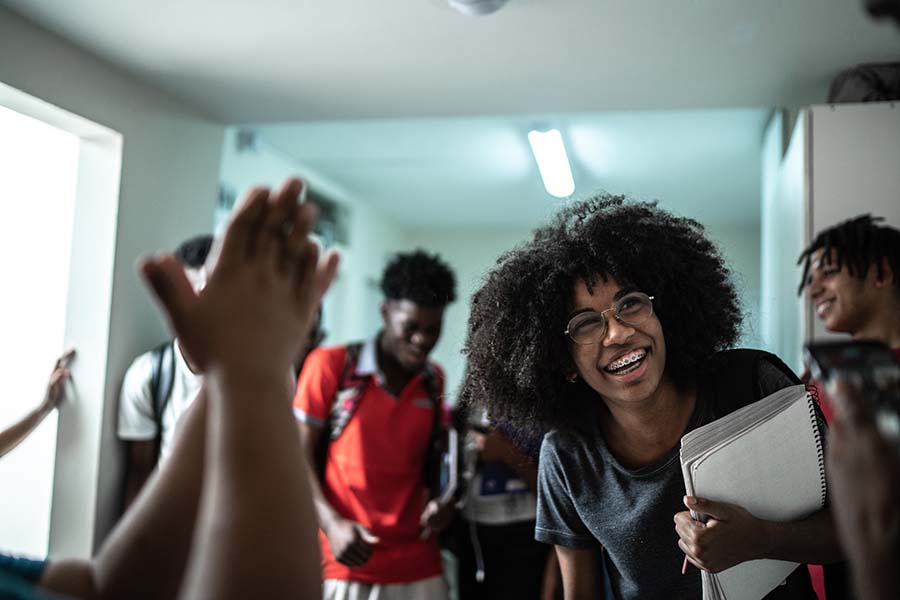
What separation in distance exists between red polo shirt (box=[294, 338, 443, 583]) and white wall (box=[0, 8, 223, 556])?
33.3 inches

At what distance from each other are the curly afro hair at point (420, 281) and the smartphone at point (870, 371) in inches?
87.6

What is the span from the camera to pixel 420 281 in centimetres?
320

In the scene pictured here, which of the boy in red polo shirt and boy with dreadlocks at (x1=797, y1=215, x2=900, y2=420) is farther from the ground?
boy with dreadlocks at (x1=797, y1=215, x2=900, y2=420)

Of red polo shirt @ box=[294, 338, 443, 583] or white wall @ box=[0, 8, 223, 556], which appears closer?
red polo shirt @ box=[294, 338, 443, 583]

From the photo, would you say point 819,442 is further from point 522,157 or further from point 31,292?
point 522,157

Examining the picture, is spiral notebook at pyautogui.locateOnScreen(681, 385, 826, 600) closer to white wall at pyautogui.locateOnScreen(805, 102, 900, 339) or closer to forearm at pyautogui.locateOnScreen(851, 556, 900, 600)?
forearm at pyautogui.locateOnScreen(851, 556, 900, 600)

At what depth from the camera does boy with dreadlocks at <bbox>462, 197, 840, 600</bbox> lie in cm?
166

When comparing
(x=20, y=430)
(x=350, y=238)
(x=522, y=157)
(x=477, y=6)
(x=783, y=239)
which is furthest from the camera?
(x=350, y=238)

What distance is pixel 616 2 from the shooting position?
2.55 m

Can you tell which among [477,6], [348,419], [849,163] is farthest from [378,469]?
[849,163]

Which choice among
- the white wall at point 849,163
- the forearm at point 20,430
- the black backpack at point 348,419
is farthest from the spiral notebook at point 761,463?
the forearm at point 20,430

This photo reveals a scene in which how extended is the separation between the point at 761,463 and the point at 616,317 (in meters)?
0.41

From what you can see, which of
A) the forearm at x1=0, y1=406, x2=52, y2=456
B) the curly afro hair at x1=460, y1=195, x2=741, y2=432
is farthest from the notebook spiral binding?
the forearm at x1=0, y1=406, x2=52, y2=456

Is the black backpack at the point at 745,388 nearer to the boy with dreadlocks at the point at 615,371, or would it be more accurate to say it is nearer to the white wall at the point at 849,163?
the boy with dreadlocks at the point at 615,371
